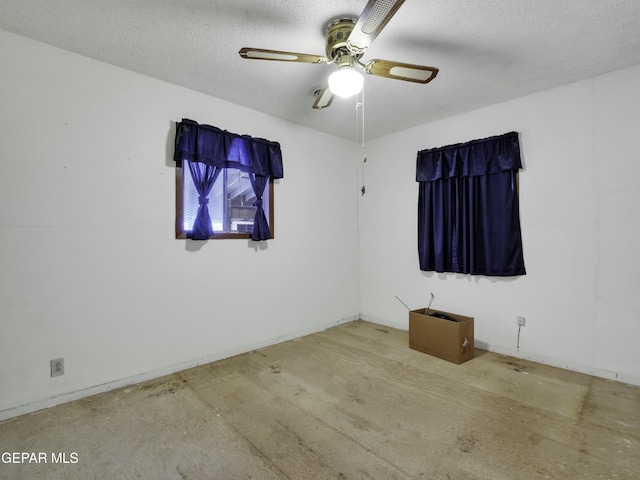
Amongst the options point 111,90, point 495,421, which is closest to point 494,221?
point 495,421

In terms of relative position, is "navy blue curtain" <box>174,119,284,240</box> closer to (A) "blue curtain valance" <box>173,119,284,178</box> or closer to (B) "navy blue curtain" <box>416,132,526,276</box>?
(A) "blue curtain valance" <box>173,119,284,178</box>

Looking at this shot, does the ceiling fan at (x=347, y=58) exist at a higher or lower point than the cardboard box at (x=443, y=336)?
higher

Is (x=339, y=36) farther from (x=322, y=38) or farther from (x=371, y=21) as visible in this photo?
(x=371, y=21)

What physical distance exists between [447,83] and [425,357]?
262cm

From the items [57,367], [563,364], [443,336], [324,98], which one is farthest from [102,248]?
[563,364]

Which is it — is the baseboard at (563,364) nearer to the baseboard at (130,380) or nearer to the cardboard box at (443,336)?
the cardboard box at (443,336)

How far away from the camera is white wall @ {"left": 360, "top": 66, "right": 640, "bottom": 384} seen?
2.55 m

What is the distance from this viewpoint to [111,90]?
2.49 m

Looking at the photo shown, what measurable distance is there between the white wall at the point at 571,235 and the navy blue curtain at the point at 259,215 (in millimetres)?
2135

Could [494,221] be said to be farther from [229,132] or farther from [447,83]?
[229,132]

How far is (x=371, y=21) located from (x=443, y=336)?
271cm

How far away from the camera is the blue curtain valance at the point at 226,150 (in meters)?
2.79

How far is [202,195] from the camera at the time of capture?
9.50ft
